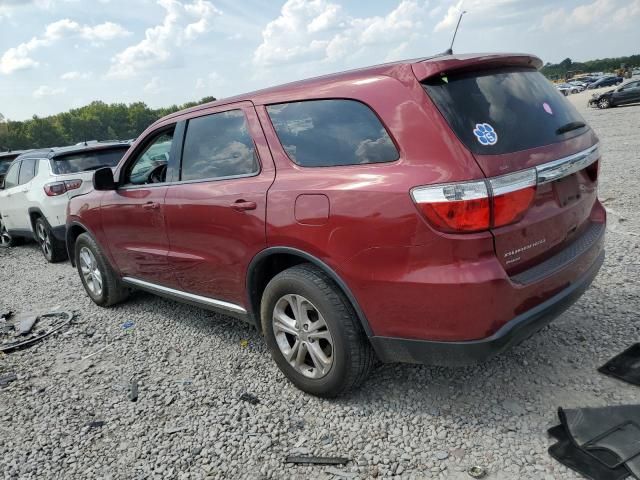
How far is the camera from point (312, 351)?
9.68ft

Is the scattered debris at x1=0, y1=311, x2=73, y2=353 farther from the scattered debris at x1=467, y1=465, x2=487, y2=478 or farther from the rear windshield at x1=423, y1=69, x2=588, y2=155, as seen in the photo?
the rear windshield at x1=423, y1=69, x2=588, y2=155

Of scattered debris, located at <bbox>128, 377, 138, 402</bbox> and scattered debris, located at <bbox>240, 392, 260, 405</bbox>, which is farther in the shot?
scattered debris, located at <bbox>128, 377, 138, 402</bbox>

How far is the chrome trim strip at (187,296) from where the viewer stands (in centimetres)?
347

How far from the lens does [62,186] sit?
7.07 metres

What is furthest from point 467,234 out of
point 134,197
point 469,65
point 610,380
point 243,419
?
point 134,197

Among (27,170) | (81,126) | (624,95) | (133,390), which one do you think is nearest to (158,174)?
(133,390)

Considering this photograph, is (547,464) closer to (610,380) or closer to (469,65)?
(610,380)

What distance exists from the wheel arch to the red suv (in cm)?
1

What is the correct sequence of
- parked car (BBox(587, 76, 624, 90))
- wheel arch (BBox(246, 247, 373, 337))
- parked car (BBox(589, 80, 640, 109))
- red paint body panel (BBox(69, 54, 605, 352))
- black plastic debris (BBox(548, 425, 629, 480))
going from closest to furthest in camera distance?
black plastic debris (BBox(548, 425, 629, 480))
red paint body panel (BBox(69, 54, 605, 352))
wheel arch (BBox(246, 247, 373, 337))
parked car (BBox(589, 80, 640, 109))
parked car (BBox(587, 76, 624, 90))

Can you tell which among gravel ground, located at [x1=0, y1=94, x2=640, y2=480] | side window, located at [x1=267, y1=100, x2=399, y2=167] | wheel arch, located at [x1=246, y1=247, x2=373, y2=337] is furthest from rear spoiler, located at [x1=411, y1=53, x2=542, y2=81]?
gravel ground, located at [x1=0, y1=94, x2=640, y2=480]

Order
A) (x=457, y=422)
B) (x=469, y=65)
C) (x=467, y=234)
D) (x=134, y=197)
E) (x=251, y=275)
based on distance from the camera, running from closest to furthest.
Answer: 1. (x=467, y=234)
2. (x=469, y=65)
3. (x=457, y=422)
4. (x=251, y=275)
5. (x=134, y=197)

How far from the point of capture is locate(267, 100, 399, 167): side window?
99.7 inches

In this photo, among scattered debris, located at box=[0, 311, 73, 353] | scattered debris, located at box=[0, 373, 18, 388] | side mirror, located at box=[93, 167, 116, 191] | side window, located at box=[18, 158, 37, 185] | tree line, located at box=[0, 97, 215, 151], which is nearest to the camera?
scattered debris, located at box=[0, 373, 18, 388]

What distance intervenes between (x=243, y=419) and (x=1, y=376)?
7.27 feet
